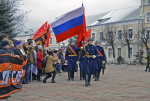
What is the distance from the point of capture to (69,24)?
39.8 ft

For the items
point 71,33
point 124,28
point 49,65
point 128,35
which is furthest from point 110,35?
point 49,65

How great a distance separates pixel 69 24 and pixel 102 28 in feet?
126

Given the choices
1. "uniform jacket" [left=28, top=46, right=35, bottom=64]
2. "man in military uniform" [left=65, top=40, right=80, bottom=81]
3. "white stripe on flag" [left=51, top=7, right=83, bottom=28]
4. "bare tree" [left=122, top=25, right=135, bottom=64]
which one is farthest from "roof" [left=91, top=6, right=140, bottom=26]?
"uniform jacket" [left=28, top=46, right=35, bottom=64]

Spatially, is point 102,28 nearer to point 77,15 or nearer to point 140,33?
point 140,33

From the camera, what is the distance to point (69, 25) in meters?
12.1

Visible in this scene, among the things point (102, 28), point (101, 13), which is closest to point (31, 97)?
point (102, 28)

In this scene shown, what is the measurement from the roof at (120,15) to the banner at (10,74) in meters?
38.5

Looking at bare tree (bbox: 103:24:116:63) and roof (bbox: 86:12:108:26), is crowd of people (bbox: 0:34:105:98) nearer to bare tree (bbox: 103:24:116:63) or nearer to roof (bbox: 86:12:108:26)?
bare tree (bbox: 103:24:116:63)

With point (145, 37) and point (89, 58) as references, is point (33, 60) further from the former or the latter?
point (145, 37)

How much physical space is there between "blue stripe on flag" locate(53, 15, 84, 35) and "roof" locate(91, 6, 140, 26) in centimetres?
3451

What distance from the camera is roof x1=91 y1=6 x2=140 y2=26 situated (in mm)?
46806

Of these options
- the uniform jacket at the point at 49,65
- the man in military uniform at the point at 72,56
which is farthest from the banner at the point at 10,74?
the man in military uniform at the point at 72,56

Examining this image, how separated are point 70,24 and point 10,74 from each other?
4.80m

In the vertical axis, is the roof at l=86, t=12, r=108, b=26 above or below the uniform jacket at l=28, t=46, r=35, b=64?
above
